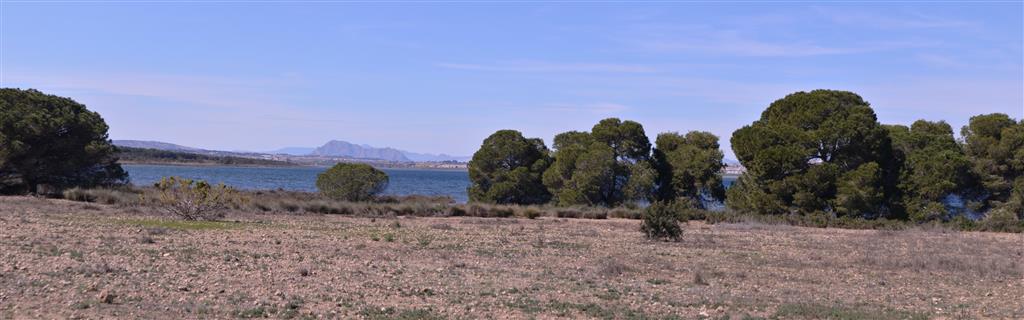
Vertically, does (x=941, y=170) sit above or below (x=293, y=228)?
above

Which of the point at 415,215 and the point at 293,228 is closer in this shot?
the point at 293,228

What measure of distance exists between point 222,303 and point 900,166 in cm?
3434

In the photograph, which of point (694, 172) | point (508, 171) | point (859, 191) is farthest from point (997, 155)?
point (508, 171)

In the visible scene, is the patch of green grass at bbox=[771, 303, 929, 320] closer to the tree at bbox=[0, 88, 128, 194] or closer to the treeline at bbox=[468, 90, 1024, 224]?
the treeline at bbox=[468, 90, 1024, 224]

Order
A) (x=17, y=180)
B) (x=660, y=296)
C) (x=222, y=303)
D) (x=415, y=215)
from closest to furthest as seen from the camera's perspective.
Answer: (x=222, y=303)
(x=660, y=296)
(x=415, y=215)
(x=17, y=180)

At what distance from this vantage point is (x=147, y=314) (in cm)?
1065

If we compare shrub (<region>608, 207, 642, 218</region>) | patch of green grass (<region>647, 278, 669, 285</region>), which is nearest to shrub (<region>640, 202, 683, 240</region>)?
patch of green grass (<region>647, 278, 669, 285</region>)

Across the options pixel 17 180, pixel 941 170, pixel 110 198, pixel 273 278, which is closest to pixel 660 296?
pixel 273 278

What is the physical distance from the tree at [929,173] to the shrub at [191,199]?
90.4 feet

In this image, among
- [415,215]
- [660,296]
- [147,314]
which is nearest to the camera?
[147,314]

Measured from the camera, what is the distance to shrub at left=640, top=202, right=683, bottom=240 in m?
25.4

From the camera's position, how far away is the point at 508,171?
4759 cm

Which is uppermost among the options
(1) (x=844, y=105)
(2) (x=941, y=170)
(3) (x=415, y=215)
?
(1) (x=844, y=105)

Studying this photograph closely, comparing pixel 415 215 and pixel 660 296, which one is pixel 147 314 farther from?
pixel 415 215
